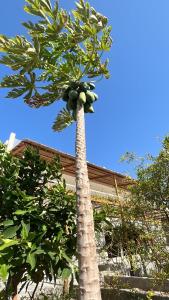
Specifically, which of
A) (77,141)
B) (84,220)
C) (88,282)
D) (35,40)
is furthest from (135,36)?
(88,282)

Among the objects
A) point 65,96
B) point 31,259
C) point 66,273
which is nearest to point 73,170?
point 65,96

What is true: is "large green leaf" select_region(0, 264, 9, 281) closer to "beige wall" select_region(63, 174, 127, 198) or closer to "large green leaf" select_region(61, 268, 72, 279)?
"large green leaf" select_region(61, 268, 72, 279)

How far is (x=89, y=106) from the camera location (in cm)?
606

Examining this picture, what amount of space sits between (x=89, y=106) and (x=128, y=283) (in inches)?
199

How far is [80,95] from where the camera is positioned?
566cm

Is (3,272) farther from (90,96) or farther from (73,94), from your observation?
(90,96)

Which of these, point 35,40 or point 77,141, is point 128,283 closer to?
point 77,141

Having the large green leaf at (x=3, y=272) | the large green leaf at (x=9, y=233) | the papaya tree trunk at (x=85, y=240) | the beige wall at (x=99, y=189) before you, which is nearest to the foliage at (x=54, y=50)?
the papaya tree trunk at (x=85, y=240)

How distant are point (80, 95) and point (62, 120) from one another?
2.26 metres

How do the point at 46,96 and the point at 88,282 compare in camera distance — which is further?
the point at 46,96

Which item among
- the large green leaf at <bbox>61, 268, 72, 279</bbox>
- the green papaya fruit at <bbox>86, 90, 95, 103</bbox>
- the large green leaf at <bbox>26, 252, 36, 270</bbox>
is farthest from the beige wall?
the large green leaf at <bbox>26, 252, 36, 270</bbox>

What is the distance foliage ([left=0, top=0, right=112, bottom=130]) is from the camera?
18.0 feet

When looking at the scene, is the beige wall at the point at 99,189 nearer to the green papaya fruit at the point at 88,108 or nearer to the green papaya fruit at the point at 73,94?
the green papaya fruit at the point at 88,108

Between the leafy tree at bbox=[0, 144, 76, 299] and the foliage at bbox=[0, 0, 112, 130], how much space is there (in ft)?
5.17
